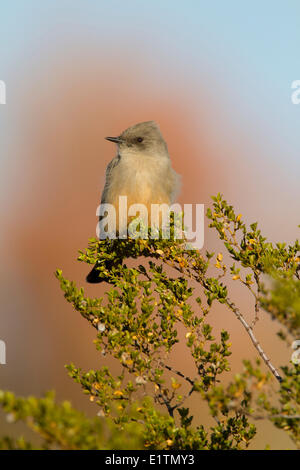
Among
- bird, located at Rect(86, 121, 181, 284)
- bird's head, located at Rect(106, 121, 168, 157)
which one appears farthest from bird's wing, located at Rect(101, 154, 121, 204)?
bird's head, located at Rect(106, 121, 168, 157)

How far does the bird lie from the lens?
5537 millimetres

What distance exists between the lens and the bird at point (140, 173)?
218 inches

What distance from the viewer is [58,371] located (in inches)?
452

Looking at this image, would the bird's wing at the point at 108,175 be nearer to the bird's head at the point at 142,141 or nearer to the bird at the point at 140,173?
the bird at the point at 140,173

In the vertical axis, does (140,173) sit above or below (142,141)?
below

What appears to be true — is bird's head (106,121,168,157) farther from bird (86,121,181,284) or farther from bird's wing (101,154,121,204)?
bird's wing (101,154,121,204)

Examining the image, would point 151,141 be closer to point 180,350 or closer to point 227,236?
point 227,236

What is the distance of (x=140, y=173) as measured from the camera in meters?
5.66

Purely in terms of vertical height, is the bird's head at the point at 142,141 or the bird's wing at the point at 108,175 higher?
the bird's head at the point at 142,141

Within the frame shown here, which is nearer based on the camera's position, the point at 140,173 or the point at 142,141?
the point at 140,173

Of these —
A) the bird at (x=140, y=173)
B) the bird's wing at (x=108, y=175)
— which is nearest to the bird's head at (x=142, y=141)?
the bird at (x=140, y=173)

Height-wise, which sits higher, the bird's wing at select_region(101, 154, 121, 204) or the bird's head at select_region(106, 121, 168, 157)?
the bird's head at select_region(106, 121, 168, 157)

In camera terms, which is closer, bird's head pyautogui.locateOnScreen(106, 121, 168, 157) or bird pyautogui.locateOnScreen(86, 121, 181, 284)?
bird pyautogui.locateOnScreen(86, 121, 181, 284)
